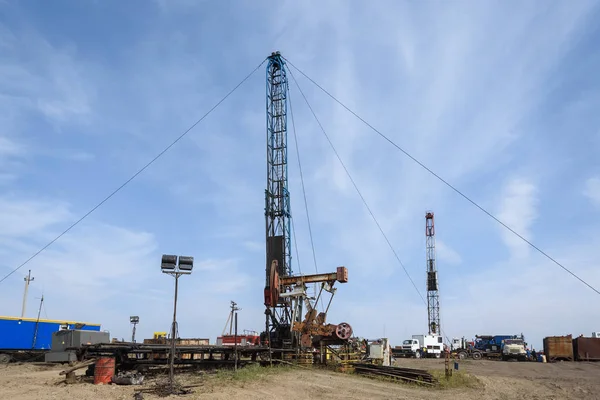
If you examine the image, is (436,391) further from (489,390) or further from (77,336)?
(77,336)

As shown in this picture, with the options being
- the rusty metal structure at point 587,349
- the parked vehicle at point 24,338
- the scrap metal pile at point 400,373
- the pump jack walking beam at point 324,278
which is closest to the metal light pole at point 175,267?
the scrap metal pile at point 400,373

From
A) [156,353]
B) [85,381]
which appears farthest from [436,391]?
[85,381]

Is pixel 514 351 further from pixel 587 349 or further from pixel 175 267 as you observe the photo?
pixel 175 267

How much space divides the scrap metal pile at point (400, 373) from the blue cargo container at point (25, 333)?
26.7 metres

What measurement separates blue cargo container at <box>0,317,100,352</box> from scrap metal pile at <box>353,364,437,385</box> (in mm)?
26697

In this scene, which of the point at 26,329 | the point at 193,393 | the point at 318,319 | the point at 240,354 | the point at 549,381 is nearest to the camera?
the point at 193,393

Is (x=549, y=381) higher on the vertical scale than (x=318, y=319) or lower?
lower

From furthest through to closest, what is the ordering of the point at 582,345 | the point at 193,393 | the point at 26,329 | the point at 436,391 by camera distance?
the point at 582,345 → the point at 26,329 → the point at 436,391 → the point at 193,393

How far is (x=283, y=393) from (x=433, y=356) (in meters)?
54.9

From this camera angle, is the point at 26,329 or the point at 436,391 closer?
the point at 436,391

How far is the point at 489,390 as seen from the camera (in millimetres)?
23688

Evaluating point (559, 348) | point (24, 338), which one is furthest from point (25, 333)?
point (559, 348)

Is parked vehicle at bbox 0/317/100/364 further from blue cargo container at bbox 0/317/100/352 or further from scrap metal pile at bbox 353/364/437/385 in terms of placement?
scrap metal pile at bbox 353/364/437/385

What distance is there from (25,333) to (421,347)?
50375mm
